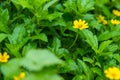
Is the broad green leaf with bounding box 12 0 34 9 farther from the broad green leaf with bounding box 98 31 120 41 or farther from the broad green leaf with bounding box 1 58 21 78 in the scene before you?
the broad green leaf with bounding box 1 58 21 78

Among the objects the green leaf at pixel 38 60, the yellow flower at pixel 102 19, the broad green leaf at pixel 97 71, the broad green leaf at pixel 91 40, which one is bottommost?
the broad green leaf at pixel 97 71

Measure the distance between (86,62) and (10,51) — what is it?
0.51 m

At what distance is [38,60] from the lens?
1.34 meters

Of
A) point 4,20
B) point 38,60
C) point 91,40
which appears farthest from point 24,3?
point 38,60

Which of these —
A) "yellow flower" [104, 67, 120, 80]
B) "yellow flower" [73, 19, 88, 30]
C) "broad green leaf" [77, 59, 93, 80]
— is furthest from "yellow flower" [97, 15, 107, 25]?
"yellow flower" [104, 67, 120, 80]

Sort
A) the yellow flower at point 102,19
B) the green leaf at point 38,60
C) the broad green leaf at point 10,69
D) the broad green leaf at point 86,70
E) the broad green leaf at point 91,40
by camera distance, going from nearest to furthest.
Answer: the green leaf at point 38,60, the broad green leaf at point 10,69, the broad green leaf at point 86,70, the broad green leaf at point 91,40, the yellow flower at point 102,19

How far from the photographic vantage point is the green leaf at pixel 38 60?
1323 mm

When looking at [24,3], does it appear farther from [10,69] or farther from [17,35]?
[10,69]

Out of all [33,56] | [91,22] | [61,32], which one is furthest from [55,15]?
[33,56]

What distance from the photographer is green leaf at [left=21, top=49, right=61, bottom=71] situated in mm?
1323

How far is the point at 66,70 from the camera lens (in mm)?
1934

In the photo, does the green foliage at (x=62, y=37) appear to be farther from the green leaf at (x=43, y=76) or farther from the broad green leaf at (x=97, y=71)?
the green leaf at (x=43, y=76)

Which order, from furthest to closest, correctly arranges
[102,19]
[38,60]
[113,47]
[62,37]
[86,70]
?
[102,19] < [62,37] < [113,47] < [86,70] < [38,60]

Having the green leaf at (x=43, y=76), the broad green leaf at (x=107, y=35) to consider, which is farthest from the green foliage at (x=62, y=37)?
the green leaf at (x=43, y=76)
